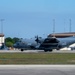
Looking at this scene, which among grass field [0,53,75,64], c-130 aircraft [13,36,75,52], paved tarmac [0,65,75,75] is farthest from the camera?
c-130 aircraft [13,36,75,52]

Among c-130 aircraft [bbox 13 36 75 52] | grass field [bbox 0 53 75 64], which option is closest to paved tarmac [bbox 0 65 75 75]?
grass field [bbox 0 53 75 64]

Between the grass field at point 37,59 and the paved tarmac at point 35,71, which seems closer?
the paved tarmac at point 35,71

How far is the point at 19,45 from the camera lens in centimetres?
7406

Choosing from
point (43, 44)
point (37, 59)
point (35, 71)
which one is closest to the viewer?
point (35, 71)

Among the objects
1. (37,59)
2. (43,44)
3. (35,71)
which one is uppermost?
(35,71)

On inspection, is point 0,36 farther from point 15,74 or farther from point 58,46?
point 15,74

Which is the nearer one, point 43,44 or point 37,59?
point 37,59

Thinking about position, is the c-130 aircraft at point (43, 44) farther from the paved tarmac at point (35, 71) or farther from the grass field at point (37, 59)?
the paved tarmac at point (35, 71)

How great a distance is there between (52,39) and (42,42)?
2139mm

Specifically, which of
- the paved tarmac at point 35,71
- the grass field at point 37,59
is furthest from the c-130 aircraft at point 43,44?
the paved tarmac at point 35,71

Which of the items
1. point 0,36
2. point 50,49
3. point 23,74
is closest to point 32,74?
point 23,74

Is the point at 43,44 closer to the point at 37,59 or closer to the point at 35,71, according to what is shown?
the point at 37,59

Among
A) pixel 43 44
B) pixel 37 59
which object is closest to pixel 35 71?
pixel 37 59

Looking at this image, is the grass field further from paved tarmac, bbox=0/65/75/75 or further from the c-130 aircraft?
the c-130 aircraft
